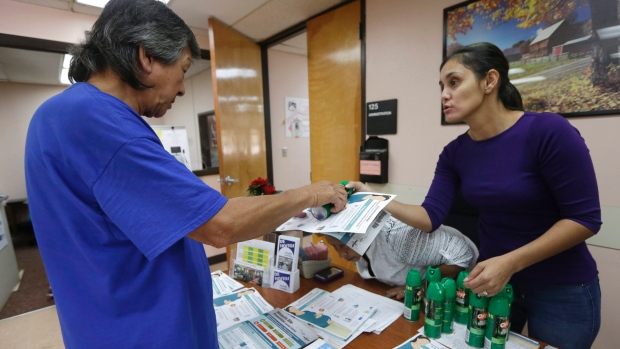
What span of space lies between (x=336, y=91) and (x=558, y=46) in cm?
144

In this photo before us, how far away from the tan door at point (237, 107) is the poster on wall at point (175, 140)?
74cm

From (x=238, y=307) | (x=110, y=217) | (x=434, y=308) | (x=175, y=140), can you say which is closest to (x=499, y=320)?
(x=434, y=308)

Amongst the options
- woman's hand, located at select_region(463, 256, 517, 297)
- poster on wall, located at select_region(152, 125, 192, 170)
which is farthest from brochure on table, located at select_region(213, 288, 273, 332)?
poster on wall, located at select_region(152, 125, 192, 170)

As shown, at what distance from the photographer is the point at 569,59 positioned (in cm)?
136

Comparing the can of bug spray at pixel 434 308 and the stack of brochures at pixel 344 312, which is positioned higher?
the can of bug spray at pixel 434 308

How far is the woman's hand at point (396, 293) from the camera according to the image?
1.12 m

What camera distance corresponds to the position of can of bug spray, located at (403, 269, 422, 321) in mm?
943

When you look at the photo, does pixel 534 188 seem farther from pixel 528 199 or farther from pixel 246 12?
pixel 246 12

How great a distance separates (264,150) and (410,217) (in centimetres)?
244

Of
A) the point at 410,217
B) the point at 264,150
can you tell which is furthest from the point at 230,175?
the point at 410,217

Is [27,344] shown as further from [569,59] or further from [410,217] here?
[569,59]

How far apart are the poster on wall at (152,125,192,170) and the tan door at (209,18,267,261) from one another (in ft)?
2.42

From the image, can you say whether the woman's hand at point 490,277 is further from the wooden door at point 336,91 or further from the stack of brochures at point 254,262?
the wooden door at point 336,91

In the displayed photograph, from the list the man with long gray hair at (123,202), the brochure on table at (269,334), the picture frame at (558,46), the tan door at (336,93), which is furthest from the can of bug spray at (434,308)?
the tan door at (336,93)
